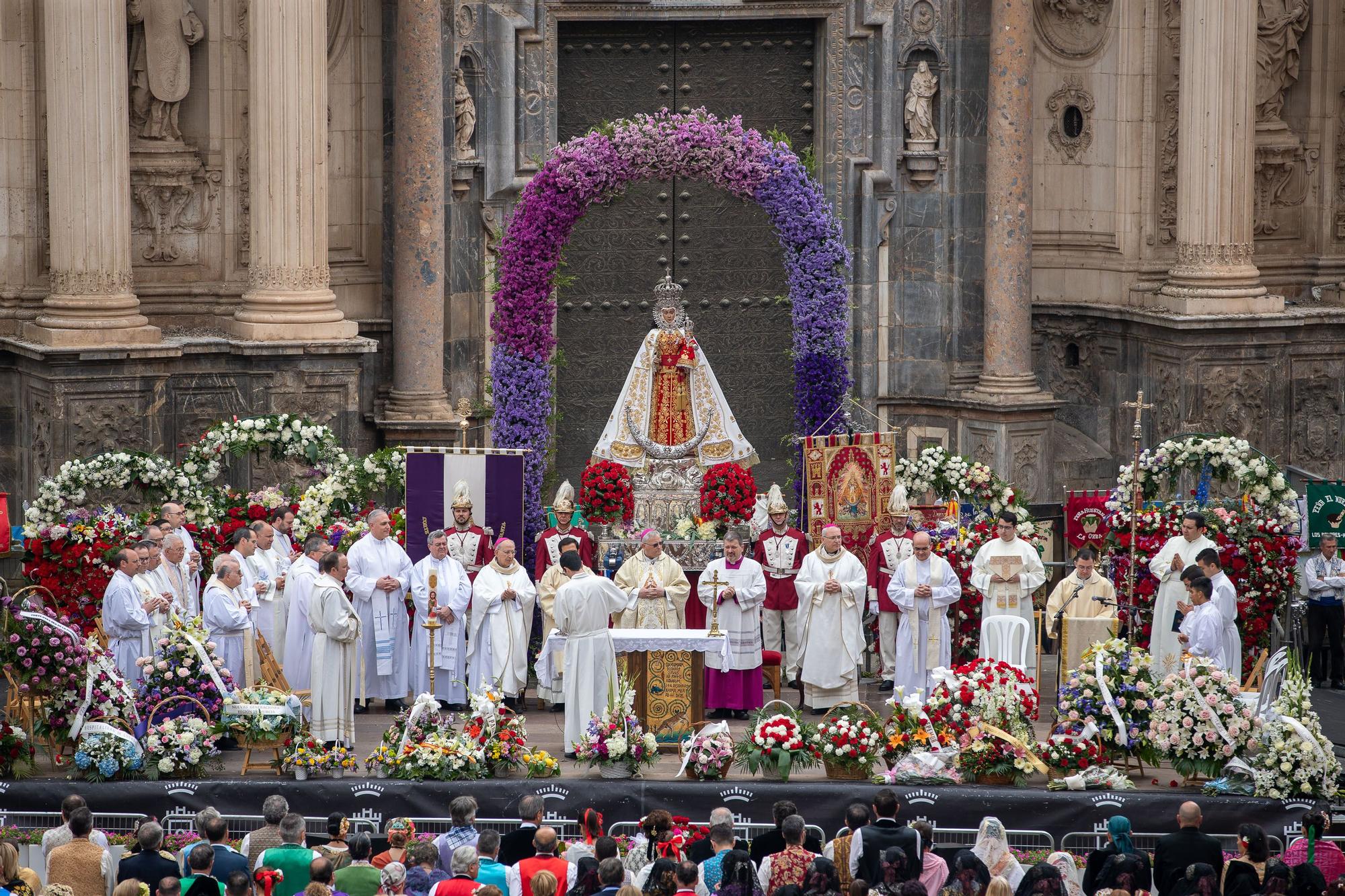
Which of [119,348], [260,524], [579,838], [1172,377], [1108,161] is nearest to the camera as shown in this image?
[579,838]

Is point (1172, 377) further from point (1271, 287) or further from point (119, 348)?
point (119, 348)

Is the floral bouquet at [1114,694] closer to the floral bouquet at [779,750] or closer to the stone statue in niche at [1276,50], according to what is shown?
the floral bouquet at [779,750]

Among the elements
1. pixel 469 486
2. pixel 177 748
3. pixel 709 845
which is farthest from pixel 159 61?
pixel 709 845

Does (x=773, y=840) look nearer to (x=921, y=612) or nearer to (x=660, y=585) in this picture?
(x=660, y=585)

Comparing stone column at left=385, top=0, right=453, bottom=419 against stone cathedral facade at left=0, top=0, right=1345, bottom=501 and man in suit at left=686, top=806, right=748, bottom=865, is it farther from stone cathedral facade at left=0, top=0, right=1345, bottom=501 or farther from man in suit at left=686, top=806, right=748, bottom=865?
man in suit at left=686, top=806, right=748, bottom=865

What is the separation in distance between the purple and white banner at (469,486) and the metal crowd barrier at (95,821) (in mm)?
4897

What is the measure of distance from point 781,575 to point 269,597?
14.8 feet

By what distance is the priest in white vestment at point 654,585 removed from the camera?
20609 millimetres

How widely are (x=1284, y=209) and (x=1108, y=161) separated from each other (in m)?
2.09

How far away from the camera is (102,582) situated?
2091 centimetres

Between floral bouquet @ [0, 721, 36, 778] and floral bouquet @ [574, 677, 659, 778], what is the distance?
420cm

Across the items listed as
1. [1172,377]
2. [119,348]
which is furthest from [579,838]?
[1172,377]

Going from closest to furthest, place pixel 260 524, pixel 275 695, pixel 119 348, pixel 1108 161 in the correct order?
pixel 275 695, pixel 260 524, pixel 119 348, pixel 1108 161

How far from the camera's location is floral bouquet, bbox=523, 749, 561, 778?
712 inches
